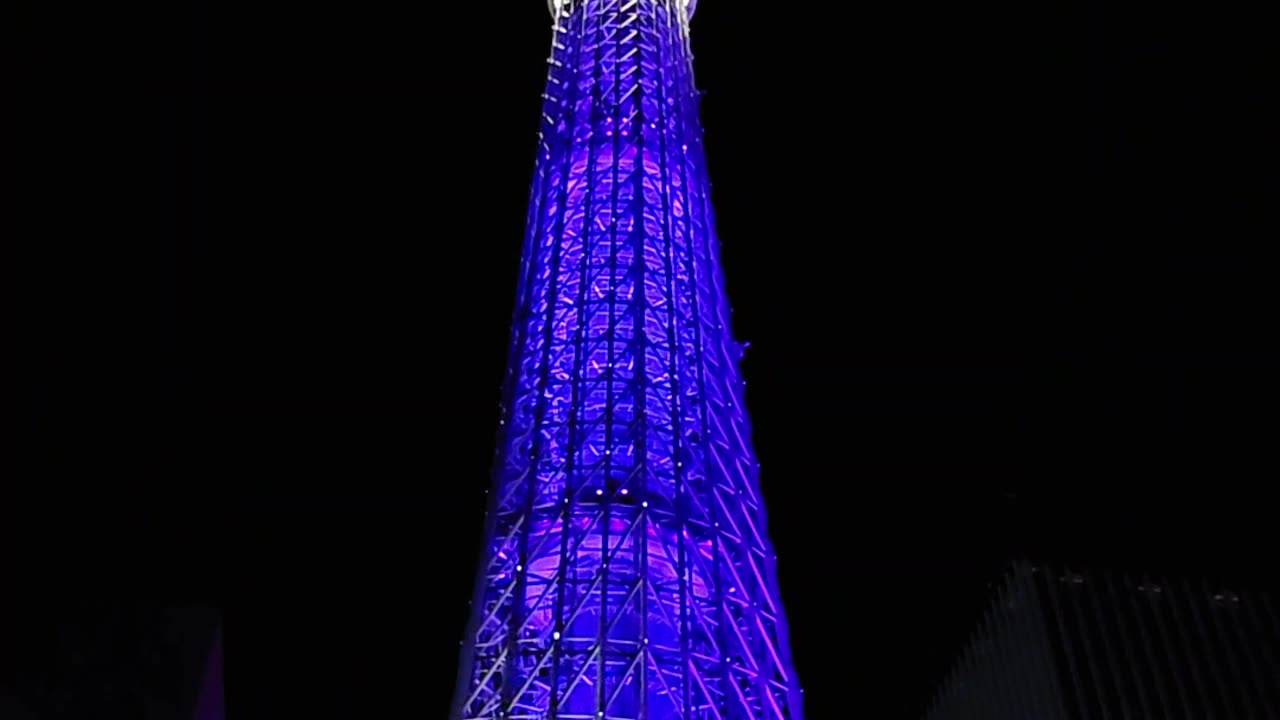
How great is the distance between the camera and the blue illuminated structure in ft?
51.5

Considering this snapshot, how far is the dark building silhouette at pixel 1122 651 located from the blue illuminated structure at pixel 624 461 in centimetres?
997

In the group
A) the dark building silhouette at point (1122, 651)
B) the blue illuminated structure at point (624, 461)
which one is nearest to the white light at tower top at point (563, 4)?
the blue illuminated structure at point (624, 461)

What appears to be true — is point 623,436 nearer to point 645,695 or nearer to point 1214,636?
point 645,695

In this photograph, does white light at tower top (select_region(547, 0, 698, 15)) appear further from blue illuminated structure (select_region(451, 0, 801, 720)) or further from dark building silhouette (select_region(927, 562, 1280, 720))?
dark building silhouette (select_region(927, 562, 1280, 720))

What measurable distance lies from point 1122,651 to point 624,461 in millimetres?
13296

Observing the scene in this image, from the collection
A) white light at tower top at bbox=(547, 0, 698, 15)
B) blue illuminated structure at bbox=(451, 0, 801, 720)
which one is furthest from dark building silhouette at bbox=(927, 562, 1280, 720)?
white light at tower top at bbox=(547, 0, 698, 15)

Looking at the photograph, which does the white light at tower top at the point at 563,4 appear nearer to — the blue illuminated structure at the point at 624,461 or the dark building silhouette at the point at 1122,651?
the blue illuminated structure at the point at 624,461

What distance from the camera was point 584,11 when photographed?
27.2m

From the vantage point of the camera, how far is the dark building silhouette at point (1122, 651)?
82.3 ft

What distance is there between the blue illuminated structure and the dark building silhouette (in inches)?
393

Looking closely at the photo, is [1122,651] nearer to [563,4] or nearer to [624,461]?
[624,461]

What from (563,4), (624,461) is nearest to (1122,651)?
(624,461)

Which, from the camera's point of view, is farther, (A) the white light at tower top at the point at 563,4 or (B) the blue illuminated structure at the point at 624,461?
(A) the white light at tower top at the point at 563,4

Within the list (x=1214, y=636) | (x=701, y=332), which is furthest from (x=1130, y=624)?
(x=701, y=332)
